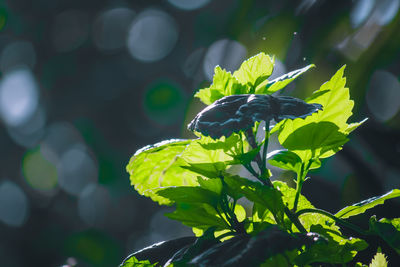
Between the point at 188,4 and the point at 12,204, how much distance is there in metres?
2.69

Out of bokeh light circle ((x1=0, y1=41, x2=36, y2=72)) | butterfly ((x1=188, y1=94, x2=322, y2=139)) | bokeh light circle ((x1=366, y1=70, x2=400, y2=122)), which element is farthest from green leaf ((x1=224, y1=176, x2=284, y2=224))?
bokeh light circle ((x1=0, y1=41, x2=36, y2=72))

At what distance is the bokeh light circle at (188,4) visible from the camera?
2494mm

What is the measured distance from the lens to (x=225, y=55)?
2244 millimetres

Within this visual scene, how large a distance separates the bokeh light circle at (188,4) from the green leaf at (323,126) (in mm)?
2042

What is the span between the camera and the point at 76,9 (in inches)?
117

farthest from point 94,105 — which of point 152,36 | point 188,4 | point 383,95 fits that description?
point 383,95

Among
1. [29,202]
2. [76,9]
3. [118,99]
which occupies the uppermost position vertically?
[76,9]

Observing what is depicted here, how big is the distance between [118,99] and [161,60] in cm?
52

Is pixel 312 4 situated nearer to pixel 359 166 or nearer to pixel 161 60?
pixel 359 166

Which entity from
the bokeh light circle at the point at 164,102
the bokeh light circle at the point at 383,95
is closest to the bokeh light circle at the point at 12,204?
the bokeh light circle at the point at 164,102

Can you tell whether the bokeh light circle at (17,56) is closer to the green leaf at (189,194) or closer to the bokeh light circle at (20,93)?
the bokeh light circle at (20,93)

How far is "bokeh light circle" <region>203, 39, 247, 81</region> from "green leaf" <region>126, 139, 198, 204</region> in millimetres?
1456

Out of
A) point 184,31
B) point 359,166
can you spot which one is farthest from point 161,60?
point 359,166

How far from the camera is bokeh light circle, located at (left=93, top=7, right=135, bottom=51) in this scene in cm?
293
